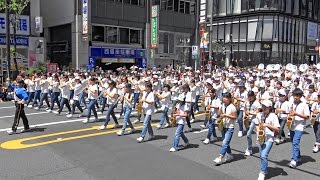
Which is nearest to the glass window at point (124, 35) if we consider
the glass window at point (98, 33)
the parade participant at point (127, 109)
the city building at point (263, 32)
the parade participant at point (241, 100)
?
the glass window at point (98, 33)

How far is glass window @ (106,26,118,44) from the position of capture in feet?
110

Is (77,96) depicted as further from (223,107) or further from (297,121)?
(297,121)

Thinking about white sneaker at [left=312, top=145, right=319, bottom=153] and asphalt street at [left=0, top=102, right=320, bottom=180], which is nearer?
asphalt street at [left=0, top=102, right=320, bottom=180]

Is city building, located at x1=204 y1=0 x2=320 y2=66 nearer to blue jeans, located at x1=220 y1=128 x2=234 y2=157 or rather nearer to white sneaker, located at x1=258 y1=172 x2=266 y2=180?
blue jeans, located at x1=220 y1=128 x2=234 y2=157

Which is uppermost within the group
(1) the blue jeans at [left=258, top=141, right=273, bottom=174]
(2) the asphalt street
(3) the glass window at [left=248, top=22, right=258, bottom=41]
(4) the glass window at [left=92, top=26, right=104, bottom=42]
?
(3) the glass window at [left=248, top=22, right=258, bottom=41]

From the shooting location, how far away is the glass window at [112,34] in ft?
110

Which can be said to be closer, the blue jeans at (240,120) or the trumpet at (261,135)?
the trumpet at (261,135)

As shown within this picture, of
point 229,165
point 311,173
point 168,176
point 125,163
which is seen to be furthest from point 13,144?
point 311,173

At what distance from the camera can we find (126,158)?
9.40m

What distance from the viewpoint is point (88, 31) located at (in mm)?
30781

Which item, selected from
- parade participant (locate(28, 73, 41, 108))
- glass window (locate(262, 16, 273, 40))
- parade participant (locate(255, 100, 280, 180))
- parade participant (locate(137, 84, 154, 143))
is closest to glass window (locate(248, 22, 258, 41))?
glass window (locate(262, 16, 273, 40))

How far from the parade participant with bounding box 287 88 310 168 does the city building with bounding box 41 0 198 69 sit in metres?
24.0

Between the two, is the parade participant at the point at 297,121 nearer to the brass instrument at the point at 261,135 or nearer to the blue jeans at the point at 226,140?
the brass instrument at the point at 261,135

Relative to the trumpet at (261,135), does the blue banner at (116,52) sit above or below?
above
